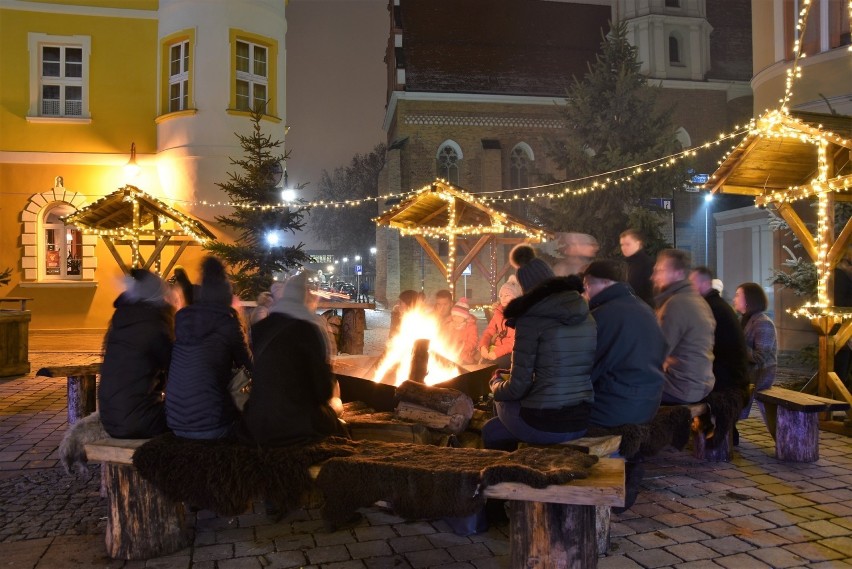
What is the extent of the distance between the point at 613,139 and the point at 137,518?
21518 millimetres

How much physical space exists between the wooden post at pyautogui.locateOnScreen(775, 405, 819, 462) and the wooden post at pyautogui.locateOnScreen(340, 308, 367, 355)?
22.4ft

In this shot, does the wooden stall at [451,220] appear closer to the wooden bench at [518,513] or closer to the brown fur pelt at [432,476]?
the brown fur pelt at [432,476]

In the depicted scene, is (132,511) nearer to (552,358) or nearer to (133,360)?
(133,360)

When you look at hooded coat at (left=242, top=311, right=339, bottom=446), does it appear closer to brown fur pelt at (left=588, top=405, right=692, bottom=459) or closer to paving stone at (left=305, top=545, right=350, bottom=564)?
paving stone at (left=305, top=545, right=350, bottom=564)

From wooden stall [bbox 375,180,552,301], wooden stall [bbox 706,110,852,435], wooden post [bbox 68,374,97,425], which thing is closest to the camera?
wooden post [bbox 68,374,97,425]

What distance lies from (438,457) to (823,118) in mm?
6595

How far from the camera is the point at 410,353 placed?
748 cm

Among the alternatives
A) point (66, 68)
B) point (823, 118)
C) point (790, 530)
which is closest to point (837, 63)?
point (823, 118)

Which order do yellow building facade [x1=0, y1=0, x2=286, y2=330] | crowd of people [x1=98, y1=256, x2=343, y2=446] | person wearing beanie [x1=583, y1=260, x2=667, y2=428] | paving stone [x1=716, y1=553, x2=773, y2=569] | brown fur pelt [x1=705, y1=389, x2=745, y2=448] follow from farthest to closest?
yellow building facade [x1=0, y1=0, x2=286, y2=330] → brown fur pelt [x1=705, y1=389, x2=745, y2=448] → person wearing beanie [x1=583, y1=260, x2=667, y2=428] → crowd of people [x1=98, y1=256, x2=343, y2=446] → paving stone [x1=716, y1=553, x2=773, y2=569]

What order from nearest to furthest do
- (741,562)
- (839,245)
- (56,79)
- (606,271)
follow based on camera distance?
(741,562)
(606,271)
(839,245)
(56,79)

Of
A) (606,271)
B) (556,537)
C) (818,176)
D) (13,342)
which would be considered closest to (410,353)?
(606,271)

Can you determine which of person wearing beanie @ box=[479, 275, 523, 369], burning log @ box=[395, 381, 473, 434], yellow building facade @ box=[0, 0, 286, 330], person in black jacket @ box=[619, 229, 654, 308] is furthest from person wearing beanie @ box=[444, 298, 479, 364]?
yellow building facade @ box=[0, 0, 286, 330]

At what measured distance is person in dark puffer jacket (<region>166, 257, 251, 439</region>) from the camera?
4.79 meters

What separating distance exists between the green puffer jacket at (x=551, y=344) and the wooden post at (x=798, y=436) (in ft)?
10.9
